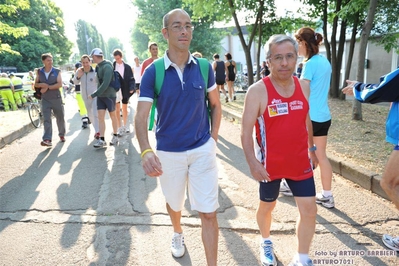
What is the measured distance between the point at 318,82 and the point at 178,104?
1.83m

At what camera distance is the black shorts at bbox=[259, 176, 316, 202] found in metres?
2.53

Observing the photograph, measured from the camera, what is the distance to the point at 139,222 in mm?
3664

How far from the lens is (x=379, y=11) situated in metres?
11.0

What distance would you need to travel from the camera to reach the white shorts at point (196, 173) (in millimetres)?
2558

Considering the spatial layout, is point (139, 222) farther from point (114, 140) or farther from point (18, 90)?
point (18, 90)

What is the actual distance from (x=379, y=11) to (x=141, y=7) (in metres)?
23.3

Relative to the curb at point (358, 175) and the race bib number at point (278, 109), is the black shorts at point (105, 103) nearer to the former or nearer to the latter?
the curb at point (358, 175)

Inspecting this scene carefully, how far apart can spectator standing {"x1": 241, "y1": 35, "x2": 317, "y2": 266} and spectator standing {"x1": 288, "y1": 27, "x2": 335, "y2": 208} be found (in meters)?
1.05

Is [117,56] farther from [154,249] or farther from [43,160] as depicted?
[154,249]

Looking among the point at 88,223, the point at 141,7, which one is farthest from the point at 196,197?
the point at 141,7

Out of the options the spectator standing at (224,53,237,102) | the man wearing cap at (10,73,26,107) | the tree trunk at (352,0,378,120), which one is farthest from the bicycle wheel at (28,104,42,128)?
the tree trunk at (352,0,378,120)

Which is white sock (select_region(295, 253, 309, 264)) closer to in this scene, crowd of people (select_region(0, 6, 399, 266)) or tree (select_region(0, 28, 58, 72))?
crowd of people (select_region(0, 6, 399, 266))

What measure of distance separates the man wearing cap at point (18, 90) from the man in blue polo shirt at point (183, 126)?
1434 centimetres

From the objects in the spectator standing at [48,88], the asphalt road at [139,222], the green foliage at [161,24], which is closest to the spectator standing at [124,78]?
the spectator standing at [48,88]
